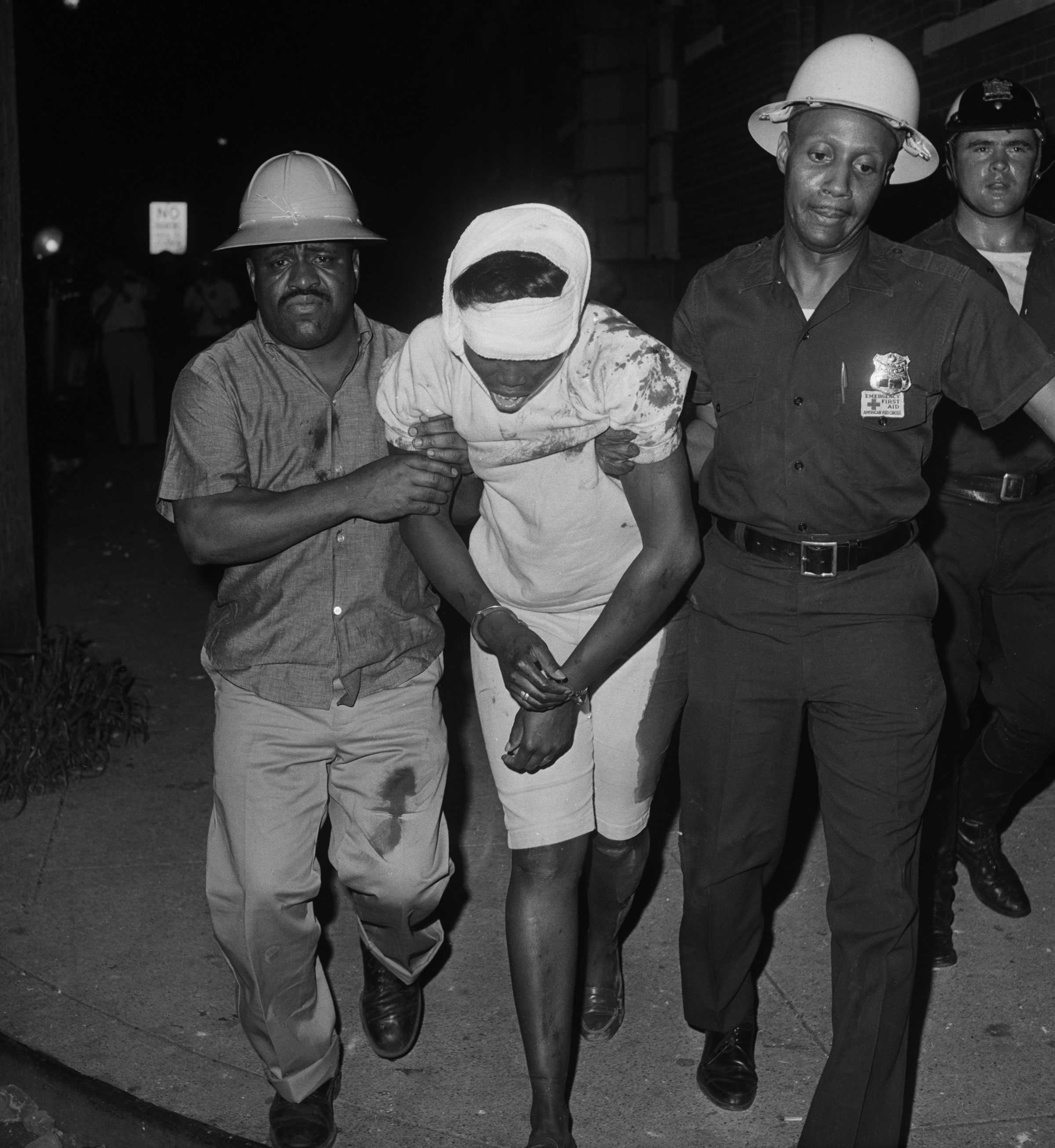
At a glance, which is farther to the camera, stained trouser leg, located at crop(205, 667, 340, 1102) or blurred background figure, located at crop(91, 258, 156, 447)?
blurred background figure, located at crop(91, 258, 156, 447)

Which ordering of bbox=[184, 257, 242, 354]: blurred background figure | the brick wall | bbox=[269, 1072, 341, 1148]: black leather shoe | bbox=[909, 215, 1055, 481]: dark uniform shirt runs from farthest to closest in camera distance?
bbox=[184, 257, 242, 354]: blurred background figure, the brick wall, bbox=[909, 215, 1055, 481]: dark uniform shirt, bbox=[269, 1072, 341, 1148]: black leather shoe

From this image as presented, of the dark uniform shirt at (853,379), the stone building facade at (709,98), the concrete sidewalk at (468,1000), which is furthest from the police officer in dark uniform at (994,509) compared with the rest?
the stone building facade at (709,98)

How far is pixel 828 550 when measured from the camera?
3.31 metres

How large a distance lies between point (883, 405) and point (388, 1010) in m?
2.00

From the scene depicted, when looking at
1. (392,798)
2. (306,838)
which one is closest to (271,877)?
(306,838)

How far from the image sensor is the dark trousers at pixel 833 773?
10.4ft

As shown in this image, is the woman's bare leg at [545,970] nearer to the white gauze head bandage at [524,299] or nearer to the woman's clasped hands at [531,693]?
the woman's clasped hands at [531,693]

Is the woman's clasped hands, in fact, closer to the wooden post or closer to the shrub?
the shrub

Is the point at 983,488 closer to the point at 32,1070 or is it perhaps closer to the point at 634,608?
the point at 634,608

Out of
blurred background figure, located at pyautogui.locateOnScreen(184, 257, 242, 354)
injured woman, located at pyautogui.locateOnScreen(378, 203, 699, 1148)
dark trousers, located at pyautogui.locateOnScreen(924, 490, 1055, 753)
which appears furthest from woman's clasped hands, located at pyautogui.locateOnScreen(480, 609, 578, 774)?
blurred background figure, located at pyautogui.locateOnScreen(184, 257, 242, 354)

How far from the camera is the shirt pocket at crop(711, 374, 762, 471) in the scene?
338 cm

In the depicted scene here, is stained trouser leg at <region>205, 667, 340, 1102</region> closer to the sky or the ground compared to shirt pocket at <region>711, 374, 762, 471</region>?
closer to the ground

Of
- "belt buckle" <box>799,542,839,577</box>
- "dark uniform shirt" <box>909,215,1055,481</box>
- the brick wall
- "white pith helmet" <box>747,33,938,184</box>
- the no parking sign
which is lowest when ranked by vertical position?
"belt buckle" <box>799,542,839,577</box>

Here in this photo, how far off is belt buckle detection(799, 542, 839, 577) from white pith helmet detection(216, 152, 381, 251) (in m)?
1.25
